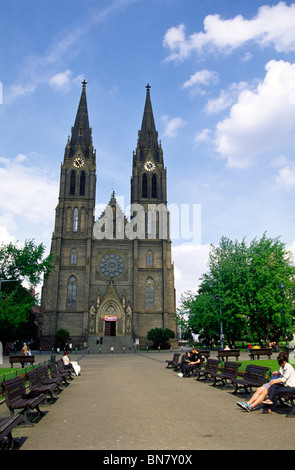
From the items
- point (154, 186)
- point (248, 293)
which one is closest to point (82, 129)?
point (154, 186)

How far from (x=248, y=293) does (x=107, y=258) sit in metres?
25.1

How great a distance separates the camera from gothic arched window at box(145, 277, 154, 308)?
173ft

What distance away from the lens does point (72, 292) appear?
5166cm

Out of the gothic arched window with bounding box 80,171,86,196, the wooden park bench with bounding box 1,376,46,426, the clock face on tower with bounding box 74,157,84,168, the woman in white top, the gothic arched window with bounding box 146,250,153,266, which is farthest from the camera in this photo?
the clock face on tower with bounding box 74,157,84,168

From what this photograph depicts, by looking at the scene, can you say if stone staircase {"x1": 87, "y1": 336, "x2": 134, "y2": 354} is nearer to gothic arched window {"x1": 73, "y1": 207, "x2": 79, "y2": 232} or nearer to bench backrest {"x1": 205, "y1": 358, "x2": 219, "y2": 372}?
gothic arched window {"x1": 73, "y1": 207, "x2": 79, "y2": 232}

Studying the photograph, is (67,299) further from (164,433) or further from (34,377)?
(164,433)

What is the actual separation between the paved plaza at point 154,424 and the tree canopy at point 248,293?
942 inches

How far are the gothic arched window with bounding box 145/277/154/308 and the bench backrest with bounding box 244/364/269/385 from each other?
138ft

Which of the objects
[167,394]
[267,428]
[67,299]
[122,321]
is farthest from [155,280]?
[267,428]

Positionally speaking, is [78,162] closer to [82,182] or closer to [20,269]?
[82,182]

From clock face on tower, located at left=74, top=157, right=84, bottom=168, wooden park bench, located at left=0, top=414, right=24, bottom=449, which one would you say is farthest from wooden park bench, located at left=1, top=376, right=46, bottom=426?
clock face on tower, located at left=74, top=157, right=84, bottom=168

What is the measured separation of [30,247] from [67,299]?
46.4ft

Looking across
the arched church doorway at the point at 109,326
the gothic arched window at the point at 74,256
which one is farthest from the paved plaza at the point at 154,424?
the gothic arched window at the point at 74,256

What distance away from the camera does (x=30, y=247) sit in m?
39.6
